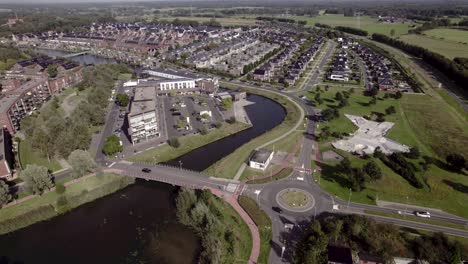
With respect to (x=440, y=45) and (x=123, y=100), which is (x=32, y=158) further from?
(x=440, y=45)

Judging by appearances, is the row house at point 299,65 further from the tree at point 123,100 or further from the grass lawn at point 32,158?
the grass lawn at point 32,158

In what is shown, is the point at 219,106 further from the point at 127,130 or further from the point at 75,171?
the point at 75,171

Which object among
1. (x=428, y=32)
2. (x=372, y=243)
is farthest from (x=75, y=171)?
(x=428, y=32)

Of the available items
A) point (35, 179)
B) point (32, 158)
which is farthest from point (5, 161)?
point (35, 179)

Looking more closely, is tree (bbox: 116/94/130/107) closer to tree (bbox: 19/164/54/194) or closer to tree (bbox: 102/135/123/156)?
tree (bbox: 102/135/123/156)

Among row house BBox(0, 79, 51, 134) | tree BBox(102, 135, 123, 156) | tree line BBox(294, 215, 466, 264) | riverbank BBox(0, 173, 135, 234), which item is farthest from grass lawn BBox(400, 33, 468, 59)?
row house BBox(0, 79, 51, 134)

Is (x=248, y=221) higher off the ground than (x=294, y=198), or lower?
lower

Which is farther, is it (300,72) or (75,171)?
(300,72)
